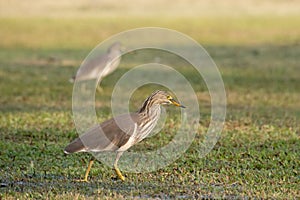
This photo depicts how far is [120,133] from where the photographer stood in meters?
6.92

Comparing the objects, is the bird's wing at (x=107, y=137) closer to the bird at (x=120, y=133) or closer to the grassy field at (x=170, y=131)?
the bird at (x=120, y=133)

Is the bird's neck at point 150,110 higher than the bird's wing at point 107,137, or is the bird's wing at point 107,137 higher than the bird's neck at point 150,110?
the bird's neck at point 150,110

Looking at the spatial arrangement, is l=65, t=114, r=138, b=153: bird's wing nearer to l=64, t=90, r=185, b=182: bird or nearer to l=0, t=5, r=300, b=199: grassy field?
l=64, t=90, r=185, b=182: bird

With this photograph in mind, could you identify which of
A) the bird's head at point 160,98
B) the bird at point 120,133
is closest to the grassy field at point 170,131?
the bird at point 120,133

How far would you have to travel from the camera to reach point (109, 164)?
317 inches

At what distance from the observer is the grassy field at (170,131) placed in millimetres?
6941

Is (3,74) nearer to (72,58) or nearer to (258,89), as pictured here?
(72,58)

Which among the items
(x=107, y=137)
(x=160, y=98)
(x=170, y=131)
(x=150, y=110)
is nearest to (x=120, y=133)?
(x=107, y=137)

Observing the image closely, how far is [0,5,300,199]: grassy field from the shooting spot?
6941 mm

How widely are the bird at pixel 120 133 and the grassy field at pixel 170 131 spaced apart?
0.39 meters

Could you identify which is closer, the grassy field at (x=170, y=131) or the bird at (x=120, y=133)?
the bird at (x=120, y=133)

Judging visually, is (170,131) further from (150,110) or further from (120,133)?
(120,133)

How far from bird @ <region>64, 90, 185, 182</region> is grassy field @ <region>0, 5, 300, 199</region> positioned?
387 mm

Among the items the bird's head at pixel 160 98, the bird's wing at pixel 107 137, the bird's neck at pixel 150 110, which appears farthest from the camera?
the bird's head at pixel 160 98
